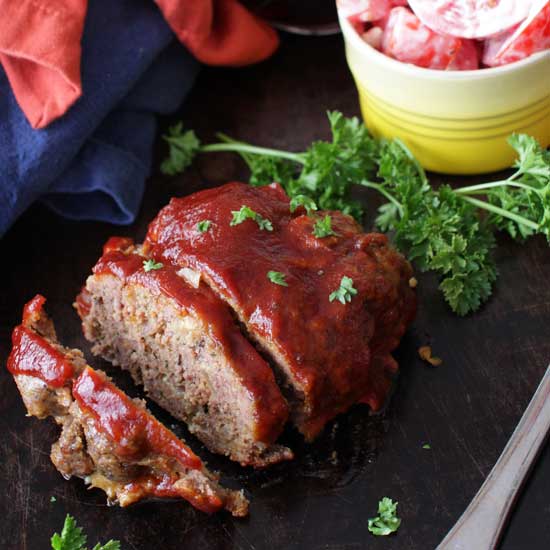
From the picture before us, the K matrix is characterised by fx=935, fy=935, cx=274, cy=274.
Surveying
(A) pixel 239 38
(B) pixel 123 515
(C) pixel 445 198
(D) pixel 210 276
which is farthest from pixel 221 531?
(A) pixel 239 38

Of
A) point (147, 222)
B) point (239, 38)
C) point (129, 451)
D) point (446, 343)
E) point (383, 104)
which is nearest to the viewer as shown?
point (129, 451)

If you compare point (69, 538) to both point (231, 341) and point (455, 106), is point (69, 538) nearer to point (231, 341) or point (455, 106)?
point (231, 341)

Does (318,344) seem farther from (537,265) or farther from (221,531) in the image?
(537,265)

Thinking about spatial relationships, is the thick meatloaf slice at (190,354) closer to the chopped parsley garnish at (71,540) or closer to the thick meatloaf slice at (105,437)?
the thick meatloaf slice at (105,437)

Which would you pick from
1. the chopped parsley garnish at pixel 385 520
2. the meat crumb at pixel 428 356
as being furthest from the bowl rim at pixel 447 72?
the chopped parsley garnish at pixel 385 520

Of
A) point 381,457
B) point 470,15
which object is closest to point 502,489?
point 381,457

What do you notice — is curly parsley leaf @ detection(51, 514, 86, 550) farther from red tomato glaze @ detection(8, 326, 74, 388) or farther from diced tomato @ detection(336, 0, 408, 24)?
diced tomato @ detection(336, 0, 408, 24)

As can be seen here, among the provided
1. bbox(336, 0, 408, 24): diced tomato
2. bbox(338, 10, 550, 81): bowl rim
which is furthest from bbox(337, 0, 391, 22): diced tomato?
bbox(338, 10, 550, 81): bowl rim
